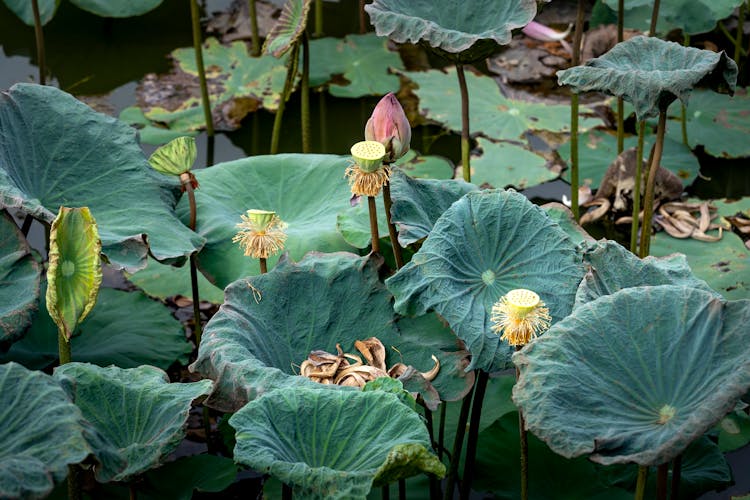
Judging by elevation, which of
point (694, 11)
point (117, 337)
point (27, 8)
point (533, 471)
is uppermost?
point (694, 11)

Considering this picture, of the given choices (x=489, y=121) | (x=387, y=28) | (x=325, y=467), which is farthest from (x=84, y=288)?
(x=489, y=121)

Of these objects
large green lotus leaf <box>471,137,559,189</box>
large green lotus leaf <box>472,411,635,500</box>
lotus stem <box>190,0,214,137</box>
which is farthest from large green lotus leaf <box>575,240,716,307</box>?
lotus stem <box>190,0,214,137</box>

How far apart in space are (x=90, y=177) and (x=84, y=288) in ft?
2.21

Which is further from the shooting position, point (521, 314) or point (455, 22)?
point (455, 22)

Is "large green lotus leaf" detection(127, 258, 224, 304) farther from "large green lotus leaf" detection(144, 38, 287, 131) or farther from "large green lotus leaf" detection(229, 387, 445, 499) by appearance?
"large green lotus leaf" detection(229, 387, 445, 499)

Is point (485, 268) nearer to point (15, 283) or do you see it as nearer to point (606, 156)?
point (15, 283)

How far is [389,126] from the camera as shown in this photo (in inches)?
87.0

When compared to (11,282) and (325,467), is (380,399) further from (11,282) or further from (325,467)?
(11,282)

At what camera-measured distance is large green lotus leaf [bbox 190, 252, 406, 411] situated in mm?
2203

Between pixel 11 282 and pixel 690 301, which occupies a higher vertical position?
pixel 690 301

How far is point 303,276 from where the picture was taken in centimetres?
235

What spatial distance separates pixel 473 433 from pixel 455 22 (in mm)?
1167

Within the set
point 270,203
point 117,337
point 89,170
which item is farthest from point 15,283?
point 270,203

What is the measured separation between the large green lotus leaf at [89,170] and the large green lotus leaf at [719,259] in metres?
1.67
